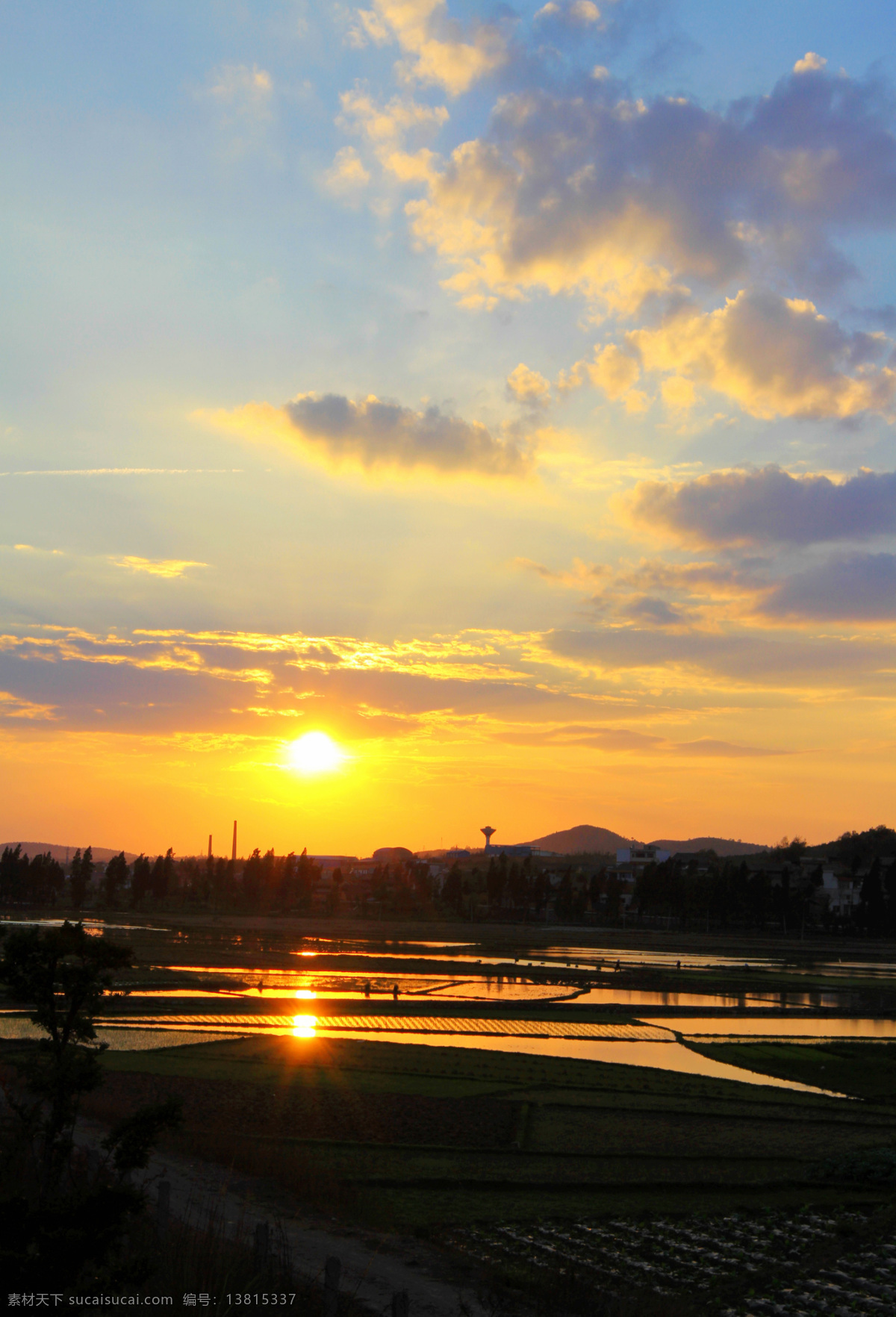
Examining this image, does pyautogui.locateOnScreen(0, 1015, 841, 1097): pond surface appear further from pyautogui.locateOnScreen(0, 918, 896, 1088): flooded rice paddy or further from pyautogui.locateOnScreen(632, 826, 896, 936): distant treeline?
pyautogui.locateOnScreen(632, 826, 896, 936): distant treeline

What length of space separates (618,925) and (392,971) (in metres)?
86.7

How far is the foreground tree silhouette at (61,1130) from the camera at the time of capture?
9.50 metres

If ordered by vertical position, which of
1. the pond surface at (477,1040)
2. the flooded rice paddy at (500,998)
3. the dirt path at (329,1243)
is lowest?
the flooded rice paddy at (500,998)

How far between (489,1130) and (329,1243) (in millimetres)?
10938

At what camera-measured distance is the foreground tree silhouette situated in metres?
9.50

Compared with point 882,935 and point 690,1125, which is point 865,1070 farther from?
point 882,935

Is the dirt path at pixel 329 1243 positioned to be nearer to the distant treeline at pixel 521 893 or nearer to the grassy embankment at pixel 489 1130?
the grassy embankment at pixel 489 1130

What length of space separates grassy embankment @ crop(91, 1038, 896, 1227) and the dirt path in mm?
943

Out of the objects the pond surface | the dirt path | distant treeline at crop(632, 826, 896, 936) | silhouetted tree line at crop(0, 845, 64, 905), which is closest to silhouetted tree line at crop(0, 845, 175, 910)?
silhouetted tree line at crop(0, 845, 64, 905)

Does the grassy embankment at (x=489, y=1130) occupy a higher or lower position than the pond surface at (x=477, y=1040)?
higher

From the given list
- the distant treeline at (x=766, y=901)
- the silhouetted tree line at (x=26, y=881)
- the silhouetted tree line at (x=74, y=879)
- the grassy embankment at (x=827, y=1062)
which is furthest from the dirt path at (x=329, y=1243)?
the silhouetted tree line at (x=26, y=881)

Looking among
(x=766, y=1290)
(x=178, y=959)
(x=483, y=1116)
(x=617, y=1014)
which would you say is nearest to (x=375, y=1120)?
(x=483, y=1116)

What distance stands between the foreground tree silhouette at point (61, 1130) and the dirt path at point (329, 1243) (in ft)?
10.8

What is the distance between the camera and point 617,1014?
5269cm
